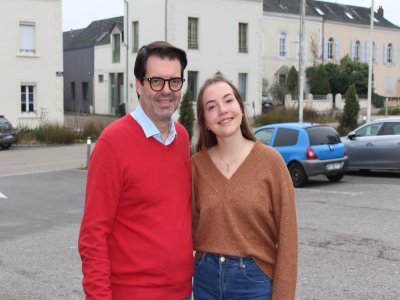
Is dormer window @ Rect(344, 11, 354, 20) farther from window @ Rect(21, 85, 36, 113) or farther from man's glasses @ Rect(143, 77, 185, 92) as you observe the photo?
man's glasses @ Rect(143, 77, 185, 92)

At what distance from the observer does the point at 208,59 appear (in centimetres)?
4091

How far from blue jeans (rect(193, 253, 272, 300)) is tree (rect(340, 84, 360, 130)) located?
24661 millimetres

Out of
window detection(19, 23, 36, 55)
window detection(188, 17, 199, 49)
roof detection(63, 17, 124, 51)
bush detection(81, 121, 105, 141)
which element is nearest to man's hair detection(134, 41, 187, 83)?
bush detection(81, 121, 105, 141)

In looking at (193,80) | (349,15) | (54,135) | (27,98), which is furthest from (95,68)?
(349,15)

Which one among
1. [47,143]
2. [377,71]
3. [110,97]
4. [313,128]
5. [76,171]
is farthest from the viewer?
[377,71]

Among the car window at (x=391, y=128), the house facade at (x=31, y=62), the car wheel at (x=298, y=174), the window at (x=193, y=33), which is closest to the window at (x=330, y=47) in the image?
the window at (x=193, y=33)

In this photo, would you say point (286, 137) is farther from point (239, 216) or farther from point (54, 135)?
point (54, 135)

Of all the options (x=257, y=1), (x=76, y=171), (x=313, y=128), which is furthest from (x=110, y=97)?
(x=313, y=128)

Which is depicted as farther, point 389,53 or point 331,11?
point 389,53

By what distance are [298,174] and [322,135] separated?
116cm

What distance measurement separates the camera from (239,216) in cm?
289

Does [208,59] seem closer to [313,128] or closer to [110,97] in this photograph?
[110,97]

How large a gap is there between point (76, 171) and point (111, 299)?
669 inches

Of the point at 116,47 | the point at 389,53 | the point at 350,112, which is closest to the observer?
the point at 350,112
